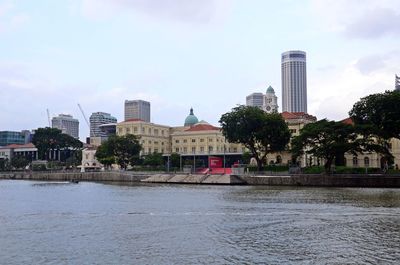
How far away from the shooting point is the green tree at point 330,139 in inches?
3196

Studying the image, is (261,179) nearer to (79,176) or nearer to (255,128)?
(255,128)

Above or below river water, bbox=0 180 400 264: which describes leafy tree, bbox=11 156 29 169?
above

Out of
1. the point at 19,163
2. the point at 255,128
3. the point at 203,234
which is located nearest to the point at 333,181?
the point at 255,128

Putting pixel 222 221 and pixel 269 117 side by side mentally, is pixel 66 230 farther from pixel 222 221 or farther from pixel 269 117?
pixel 269 117

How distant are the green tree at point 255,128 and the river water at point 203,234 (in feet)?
192

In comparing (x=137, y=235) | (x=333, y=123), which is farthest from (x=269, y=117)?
(x=137, y=235)

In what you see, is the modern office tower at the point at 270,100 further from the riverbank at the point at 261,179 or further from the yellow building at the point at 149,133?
the riverbank at the point at 261,179

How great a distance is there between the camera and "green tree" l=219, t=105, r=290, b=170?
10450 centimetres

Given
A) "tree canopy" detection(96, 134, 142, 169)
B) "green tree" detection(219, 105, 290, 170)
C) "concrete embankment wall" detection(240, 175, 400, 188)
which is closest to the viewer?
"concrete embankment wall" detection(240, 175, 400, 188)

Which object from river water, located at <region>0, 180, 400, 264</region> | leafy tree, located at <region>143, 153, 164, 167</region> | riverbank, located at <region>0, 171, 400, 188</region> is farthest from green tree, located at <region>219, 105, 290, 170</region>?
river water, located at <region>0, 180, 400, 264</region>

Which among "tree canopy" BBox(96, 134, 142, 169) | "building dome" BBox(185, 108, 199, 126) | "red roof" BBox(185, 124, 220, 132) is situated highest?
"building dome" BBox(185, 108, 199, 126)

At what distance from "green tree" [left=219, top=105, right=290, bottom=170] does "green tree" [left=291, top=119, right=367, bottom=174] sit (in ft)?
56.7

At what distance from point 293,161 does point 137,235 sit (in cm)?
9965

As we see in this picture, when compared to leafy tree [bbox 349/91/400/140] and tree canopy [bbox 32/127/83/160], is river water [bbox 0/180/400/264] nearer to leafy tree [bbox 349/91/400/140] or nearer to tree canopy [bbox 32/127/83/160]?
leafy tree [bbox 349/91/400/140]
